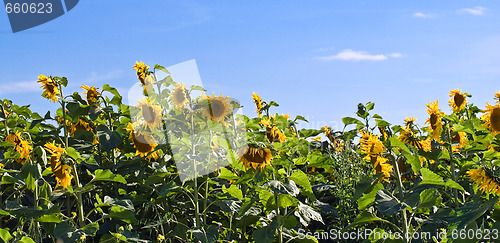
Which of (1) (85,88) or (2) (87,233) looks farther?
(1) (85,88)

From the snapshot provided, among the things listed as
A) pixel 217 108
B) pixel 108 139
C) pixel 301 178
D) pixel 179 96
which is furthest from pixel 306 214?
pixel 108 139

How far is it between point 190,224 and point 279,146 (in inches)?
60.3

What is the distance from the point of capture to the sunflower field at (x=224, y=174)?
3158mm

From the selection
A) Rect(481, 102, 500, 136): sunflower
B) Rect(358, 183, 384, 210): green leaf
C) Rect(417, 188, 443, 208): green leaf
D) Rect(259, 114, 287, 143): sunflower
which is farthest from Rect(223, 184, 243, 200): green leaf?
Rect(481, 102, 500, 136): sunflower

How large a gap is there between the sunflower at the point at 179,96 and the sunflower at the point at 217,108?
32 cm

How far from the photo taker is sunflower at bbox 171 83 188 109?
428 cm

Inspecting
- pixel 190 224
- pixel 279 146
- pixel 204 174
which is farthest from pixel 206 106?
pixel 190 224

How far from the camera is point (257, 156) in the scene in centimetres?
329

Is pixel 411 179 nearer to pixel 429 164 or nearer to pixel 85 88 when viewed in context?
pixel 429 164

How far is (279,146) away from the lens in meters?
3.36

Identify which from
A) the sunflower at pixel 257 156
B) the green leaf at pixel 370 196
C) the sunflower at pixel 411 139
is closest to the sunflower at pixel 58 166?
the sunflower at pixel 257 156

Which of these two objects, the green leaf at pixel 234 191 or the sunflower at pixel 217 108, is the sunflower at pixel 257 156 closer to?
the green leaf at pixel 234 191

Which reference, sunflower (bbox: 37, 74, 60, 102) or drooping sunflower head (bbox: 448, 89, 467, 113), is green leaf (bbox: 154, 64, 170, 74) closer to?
sunflower (bbox: 37, 74, 60, 102)

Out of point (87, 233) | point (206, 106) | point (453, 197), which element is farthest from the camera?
point (453, 197)
